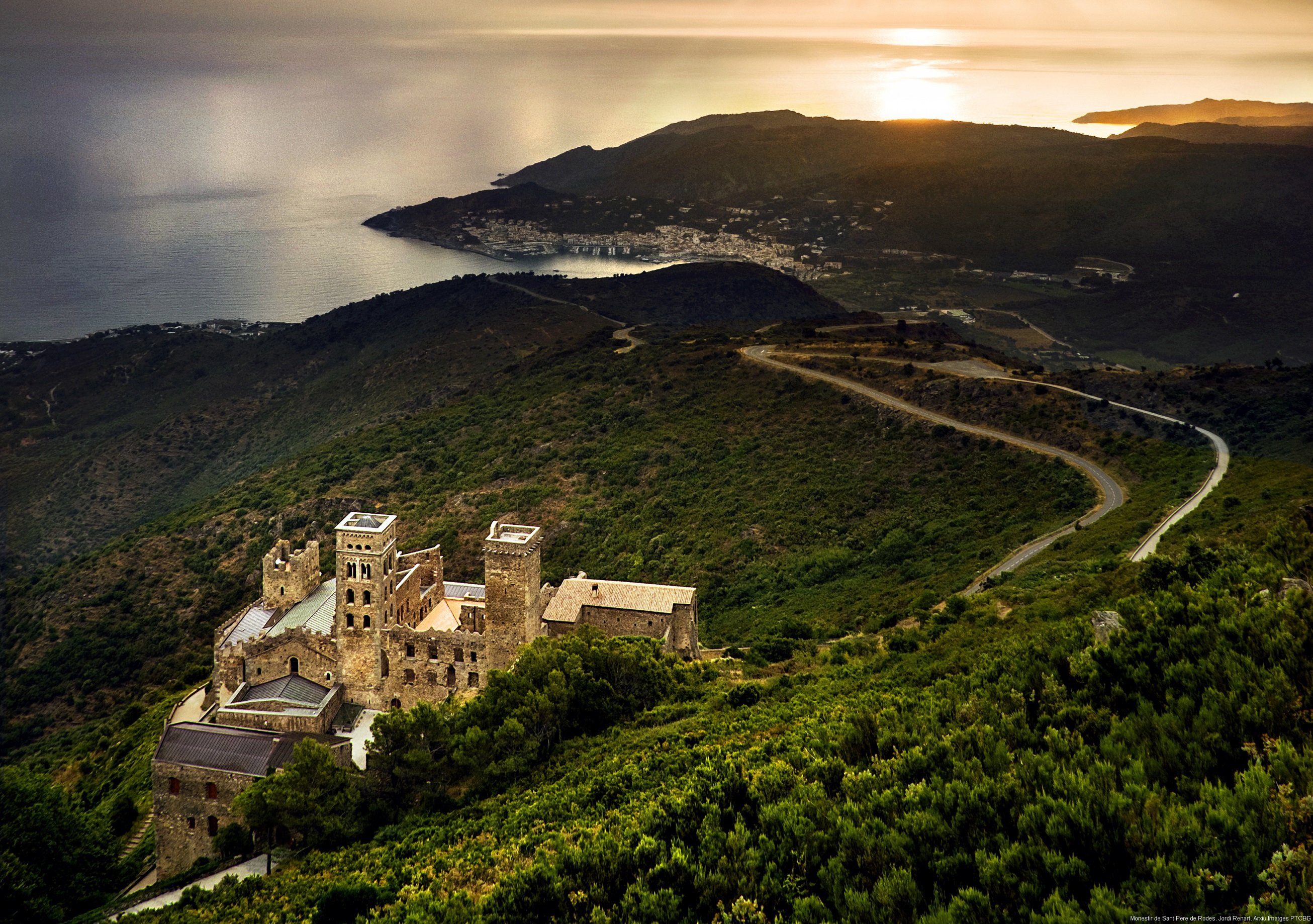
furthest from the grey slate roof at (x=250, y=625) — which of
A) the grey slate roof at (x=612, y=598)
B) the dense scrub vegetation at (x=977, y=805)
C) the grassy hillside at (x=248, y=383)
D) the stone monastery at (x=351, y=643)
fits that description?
the grassy hillside at (x=248, y=383)

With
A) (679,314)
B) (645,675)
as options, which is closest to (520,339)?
(679,314)

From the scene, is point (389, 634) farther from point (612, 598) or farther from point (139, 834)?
point (139, 834)

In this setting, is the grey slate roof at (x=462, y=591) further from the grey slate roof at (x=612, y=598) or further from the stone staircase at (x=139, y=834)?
the stone staircase at (x=139, y=834)

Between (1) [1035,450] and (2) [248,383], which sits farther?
(2) [248,383]

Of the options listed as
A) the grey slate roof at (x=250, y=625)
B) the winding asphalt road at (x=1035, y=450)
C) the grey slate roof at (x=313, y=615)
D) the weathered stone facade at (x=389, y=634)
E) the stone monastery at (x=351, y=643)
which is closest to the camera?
the stone monastery at (x=351, y=643)

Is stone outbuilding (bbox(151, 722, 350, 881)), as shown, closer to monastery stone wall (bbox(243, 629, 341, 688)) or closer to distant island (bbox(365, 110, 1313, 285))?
monastery stone wall (bbox(243, 629, 341, 688))

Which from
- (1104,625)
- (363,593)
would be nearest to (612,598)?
(363,593)

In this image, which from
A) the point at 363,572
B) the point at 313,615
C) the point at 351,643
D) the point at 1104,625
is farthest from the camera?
the point at 313,615
